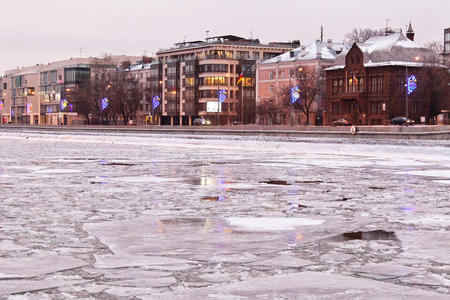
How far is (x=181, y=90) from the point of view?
463 ft

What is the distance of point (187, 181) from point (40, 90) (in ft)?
592

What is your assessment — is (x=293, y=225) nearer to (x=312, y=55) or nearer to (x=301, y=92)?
(x=301, y=92)

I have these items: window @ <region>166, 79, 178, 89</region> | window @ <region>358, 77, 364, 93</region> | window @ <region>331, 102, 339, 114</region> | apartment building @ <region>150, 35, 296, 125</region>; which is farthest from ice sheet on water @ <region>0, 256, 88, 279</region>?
window @ <region>166, 79, 178, 89</region>

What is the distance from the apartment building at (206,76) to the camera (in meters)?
132

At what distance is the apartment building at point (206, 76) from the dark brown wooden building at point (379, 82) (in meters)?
25.9

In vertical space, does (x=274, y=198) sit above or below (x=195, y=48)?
below

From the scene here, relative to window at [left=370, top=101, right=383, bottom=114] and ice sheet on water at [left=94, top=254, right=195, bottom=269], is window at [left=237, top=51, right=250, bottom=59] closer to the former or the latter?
window at [left=370, top=101, right=383, bottom=114]

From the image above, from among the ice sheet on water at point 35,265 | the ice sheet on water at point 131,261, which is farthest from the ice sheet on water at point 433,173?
the ice sheet on water at point 35,265

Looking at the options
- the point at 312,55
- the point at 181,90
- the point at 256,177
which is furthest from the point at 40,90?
the point at 256,177

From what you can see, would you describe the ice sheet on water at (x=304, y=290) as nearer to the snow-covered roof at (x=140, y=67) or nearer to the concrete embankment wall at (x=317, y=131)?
the concrete embankment wall at (x=317, y=131)

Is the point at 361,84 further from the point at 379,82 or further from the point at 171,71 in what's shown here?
the point at 171,71

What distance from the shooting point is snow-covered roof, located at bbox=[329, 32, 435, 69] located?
314 feet

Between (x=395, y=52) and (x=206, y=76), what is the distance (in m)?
47.3

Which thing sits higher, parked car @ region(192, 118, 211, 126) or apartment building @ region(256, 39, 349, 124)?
apartment building @ region(256, 39, 349, 124)
